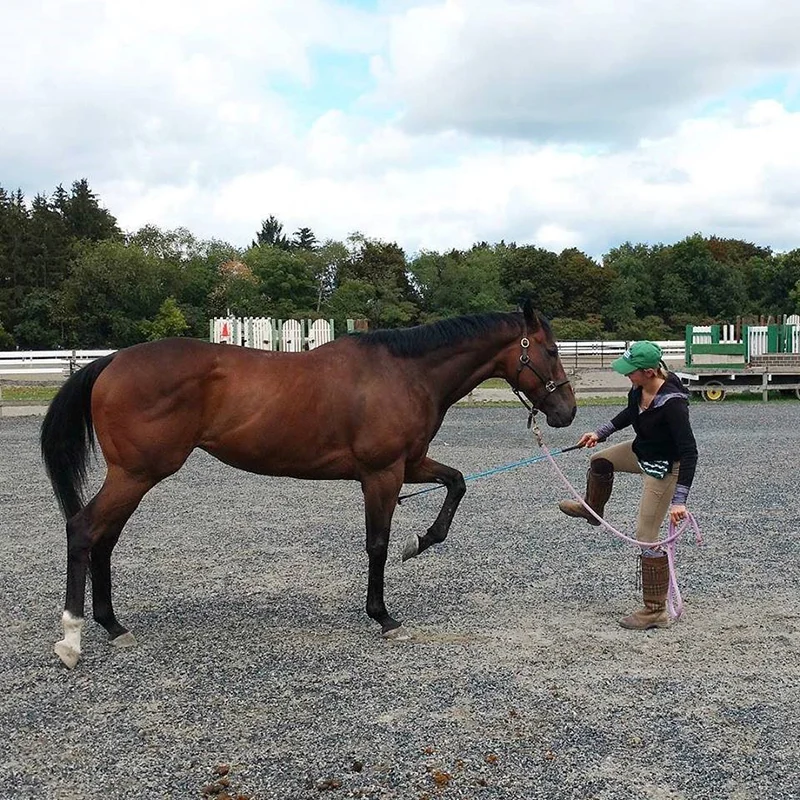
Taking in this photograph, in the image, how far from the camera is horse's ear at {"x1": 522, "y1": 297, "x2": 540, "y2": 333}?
552 cm

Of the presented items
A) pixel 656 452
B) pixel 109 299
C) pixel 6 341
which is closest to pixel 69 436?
pixel 656 452

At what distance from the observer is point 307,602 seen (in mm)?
5793

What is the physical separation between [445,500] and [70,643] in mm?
2497

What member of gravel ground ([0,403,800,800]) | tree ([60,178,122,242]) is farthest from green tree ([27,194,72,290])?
→ gravel ground ([0,403,800,800])

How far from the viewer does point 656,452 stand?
17.3 feet

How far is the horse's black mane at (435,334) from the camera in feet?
18.0

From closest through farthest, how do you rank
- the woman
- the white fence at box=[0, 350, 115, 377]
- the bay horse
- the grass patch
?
the bay horse → the woman → the grass patch → the white fence at box=[0, 350, 115, 377]

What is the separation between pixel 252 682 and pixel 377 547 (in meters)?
1.21

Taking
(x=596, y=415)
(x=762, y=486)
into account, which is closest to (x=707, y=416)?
(x=596, y=415)

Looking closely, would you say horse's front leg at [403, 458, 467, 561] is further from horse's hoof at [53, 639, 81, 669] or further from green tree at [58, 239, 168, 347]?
green tree at [58, 239, 168, 347]

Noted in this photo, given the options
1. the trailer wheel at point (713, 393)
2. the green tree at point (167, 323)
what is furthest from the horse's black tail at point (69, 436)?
the green tree at point (167, 323)

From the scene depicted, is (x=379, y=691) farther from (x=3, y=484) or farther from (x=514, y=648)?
(x=3, y=484)

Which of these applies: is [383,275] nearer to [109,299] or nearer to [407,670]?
[109,299]

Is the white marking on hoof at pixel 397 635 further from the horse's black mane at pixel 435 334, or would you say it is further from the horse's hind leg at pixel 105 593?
the horse's black mane at pixel 435 334
